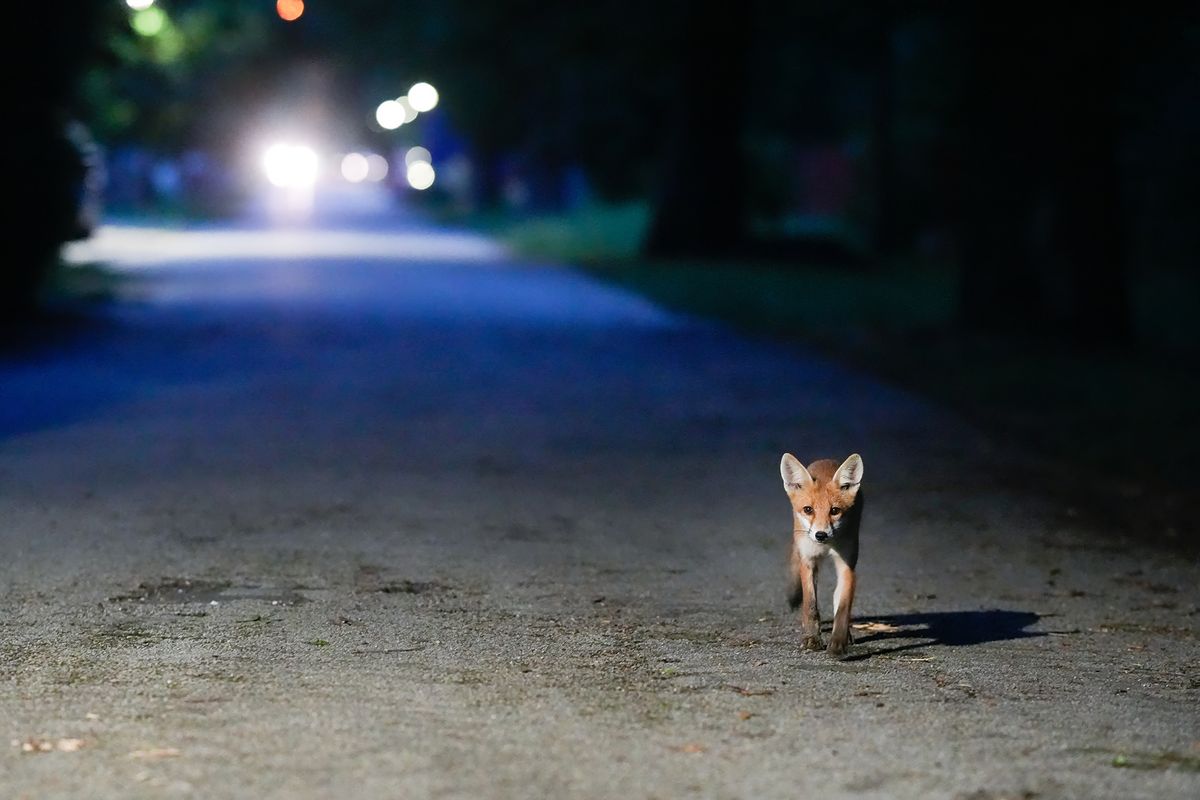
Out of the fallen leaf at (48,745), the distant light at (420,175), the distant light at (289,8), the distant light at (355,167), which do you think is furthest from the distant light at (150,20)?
the distant light at (355,167)

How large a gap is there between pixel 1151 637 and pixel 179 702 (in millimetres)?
4008

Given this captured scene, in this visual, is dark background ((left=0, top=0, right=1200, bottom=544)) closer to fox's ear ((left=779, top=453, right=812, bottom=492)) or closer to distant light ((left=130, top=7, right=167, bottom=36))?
distant light ((left=130, top=7, right=167, bottom=36))

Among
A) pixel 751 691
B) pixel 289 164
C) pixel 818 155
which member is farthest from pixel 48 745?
pixel 289 164

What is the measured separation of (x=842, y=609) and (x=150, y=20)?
1211 inches

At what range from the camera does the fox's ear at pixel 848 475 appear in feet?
22.7

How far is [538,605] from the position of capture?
323 inches

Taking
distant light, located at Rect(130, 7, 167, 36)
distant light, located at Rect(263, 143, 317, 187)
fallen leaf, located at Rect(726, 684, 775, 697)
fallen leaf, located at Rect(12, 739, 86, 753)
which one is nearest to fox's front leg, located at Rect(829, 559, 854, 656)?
fallen leaf, located at Rect(726, 684, 775, 697)

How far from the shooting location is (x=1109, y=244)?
22.0 meters

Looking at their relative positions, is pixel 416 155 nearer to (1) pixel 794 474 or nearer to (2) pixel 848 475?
(1) pixel 794 474

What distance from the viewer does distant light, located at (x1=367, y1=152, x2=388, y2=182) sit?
130 meters

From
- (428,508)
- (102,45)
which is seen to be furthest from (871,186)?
(428,508)

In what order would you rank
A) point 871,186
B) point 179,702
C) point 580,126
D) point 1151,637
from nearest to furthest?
point 179,702 < point 1151,637 < point 871,186 < point 580,126

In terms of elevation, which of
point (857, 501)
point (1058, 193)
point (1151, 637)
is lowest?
point (1151, 637)

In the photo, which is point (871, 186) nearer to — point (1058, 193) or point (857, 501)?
point (1058, 193)
